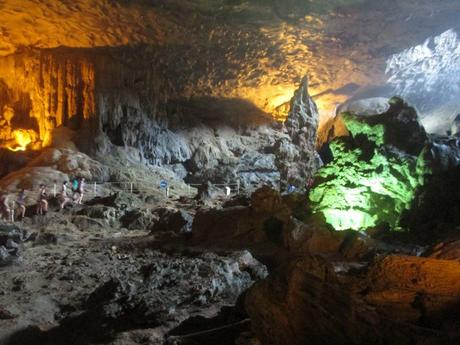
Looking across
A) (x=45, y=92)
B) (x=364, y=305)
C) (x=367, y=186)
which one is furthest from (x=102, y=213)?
(x=364, y=305)

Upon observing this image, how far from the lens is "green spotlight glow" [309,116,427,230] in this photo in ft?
41.7

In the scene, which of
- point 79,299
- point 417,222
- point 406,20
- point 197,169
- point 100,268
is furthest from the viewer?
point 197,169

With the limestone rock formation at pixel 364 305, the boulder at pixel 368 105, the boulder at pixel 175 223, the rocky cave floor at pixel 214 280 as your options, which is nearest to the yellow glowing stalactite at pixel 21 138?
the rocky cave floor at pixel 214 280

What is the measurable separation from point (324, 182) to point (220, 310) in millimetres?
7296

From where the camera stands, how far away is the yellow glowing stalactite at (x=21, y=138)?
82.0 feet

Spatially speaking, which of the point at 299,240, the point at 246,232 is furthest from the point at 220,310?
the point at 246,232

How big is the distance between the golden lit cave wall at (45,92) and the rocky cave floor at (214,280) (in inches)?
314

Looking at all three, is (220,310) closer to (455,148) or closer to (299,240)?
(299,240)

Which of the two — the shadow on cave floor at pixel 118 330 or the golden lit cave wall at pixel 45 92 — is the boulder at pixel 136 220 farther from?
the golden lit cave wall at pixel 45 92

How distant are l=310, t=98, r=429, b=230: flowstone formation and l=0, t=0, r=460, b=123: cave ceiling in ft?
26.0

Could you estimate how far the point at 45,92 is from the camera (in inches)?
949

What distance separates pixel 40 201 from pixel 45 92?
414 inches

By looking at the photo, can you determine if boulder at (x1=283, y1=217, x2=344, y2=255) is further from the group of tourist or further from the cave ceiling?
the cave ceiling

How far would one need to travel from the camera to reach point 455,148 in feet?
40.9
